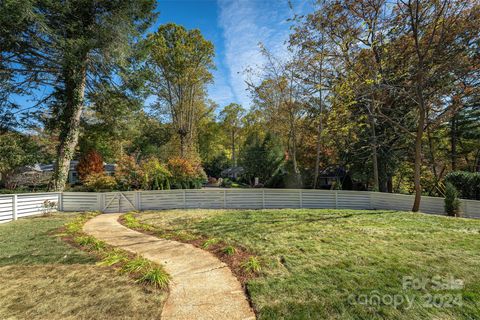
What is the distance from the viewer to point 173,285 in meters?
3.01

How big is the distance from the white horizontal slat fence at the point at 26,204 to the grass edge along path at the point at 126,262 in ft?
13.9

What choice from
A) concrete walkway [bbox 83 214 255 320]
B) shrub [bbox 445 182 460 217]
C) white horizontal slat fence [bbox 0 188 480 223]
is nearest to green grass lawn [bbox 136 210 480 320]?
concrete walkway [bbox 83 214 255 320]

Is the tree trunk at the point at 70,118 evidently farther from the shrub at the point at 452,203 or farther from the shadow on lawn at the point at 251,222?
the shrub at the point at 452,203

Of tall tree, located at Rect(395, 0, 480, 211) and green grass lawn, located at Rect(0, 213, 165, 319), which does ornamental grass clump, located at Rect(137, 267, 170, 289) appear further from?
tall tree, located at Rect(395, 0, 480, 211)

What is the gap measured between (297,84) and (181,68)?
32.8 ft

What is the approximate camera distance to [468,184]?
10.0 metres

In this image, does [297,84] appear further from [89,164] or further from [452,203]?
[89,164]

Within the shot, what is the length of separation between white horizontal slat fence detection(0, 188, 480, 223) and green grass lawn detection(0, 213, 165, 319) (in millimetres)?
5223

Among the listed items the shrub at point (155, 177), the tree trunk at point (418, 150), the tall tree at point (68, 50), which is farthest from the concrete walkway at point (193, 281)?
the tall tree at point (68, 50)

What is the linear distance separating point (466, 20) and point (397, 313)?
10.8 metres

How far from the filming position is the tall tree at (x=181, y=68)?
18.0 m

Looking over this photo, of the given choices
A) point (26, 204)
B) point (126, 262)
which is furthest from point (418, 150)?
point (26, 204)

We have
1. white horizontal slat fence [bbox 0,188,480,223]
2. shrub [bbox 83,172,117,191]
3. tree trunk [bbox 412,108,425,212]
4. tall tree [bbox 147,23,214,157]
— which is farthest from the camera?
tall tree [bbox 147,23,214,157]

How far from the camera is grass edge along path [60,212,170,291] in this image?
3074 millimetres
